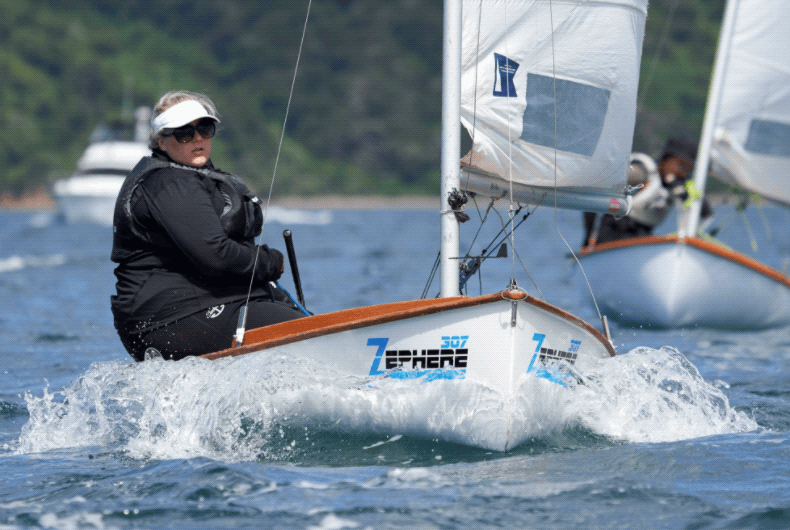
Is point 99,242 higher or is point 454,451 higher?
point 454,451

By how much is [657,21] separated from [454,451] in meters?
87.3

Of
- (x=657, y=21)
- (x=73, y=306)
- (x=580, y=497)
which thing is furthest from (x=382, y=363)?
(x=657, y=21)

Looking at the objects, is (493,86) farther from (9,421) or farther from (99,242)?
(99,242)

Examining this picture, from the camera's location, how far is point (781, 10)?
10805mm

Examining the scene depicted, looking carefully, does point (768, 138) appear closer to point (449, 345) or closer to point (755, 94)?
point (755, 94)

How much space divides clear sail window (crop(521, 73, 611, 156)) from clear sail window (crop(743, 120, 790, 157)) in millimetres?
5906

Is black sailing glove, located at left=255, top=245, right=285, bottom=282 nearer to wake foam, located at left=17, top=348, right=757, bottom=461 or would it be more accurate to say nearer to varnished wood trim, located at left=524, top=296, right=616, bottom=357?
wake foam, located at left=17, top=348, right=757, bottom=461

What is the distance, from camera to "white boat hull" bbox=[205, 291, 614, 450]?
4.50 m

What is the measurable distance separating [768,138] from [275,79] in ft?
281

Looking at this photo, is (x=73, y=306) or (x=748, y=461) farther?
(x=73, y=306)

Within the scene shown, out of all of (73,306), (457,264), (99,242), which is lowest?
(99,242)

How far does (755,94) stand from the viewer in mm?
10992

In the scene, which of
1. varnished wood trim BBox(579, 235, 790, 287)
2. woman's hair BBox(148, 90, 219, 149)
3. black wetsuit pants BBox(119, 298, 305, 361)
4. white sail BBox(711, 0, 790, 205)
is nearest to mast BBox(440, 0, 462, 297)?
black wetsuit pants BBox(119, 298, 305, 361)

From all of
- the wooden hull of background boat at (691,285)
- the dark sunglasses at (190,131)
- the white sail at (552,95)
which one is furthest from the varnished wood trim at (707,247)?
the dark sunglasses at (190,131)
